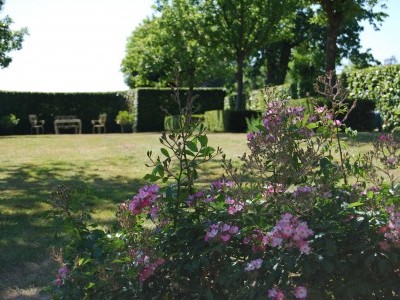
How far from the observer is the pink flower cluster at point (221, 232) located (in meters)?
2.16

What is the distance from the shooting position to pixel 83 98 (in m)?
27.1

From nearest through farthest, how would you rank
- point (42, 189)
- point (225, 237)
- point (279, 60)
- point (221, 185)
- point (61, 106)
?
point (225, 237) < point (221, 185) < point (42, 189) < point (61, 106) < point (279, 60)

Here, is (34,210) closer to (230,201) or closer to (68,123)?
(230,201)

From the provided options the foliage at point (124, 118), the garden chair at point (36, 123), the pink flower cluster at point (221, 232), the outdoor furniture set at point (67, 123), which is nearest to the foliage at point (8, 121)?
the garden chair at point (36, 123)

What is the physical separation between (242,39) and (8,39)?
46.9ft

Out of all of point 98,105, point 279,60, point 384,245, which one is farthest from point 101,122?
point 384,245

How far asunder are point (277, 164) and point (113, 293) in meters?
1.01

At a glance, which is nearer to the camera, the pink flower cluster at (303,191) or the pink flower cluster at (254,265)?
the pink flower cluster at (254,265)

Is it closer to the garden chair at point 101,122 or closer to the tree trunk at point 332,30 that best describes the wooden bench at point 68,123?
the garden chair at point 101,122

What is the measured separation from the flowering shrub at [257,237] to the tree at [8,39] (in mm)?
27253

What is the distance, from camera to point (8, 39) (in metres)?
28.5

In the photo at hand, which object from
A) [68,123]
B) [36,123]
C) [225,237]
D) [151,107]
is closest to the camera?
[225,237]

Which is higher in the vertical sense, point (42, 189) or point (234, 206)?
point (234, 206)

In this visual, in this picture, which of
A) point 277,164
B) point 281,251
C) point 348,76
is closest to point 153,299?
point 281,251
